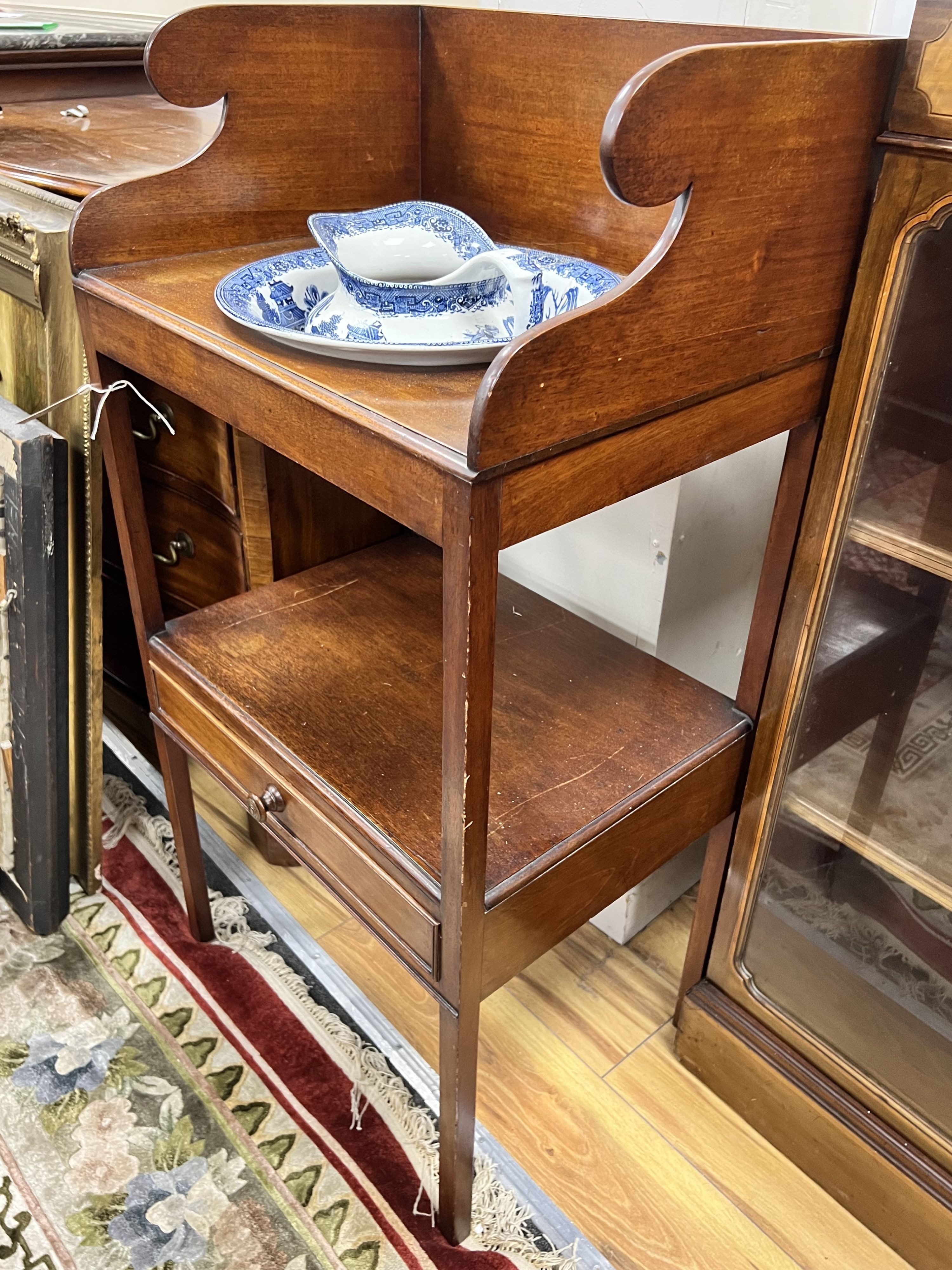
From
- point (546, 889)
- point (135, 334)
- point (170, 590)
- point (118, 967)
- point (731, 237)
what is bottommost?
point (118, 967)

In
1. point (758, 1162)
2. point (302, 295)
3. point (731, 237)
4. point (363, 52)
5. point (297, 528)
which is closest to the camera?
point (731, 237)

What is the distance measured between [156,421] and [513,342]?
88cm

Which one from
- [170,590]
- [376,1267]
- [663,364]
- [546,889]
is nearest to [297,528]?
[170,590]

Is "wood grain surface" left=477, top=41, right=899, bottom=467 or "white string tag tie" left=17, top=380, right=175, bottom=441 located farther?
"white string tag tie" left=17, top=380, right=175, bottom=441

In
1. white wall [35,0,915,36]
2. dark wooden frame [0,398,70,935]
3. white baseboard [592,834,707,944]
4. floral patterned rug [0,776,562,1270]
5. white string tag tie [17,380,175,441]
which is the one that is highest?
white wall [35,0,915,36]

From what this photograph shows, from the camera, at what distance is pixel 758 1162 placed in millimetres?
1091

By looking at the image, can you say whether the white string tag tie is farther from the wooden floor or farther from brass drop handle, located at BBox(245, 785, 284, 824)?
the wooden floor

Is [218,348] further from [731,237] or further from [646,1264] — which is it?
[646,1264]

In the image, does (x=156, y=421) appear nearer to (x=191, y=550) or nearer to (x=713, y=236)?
(x=191, y=550)

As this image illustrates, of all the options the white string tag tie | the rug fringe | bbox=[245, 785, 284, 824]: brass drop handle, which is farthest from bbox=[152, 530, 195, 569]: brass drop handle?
bbox=[245, 785, 284, 824]: brass drop handle

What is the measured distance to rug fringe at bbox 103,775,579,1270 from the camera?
1014 millimetres

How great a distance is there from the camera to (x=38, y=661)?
47.3 inches

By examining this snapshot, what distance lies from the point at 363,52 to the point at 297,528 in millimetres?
511

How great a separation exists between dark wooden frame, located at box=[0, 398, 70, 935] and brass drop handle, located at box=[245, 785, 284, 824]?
0.38 m
